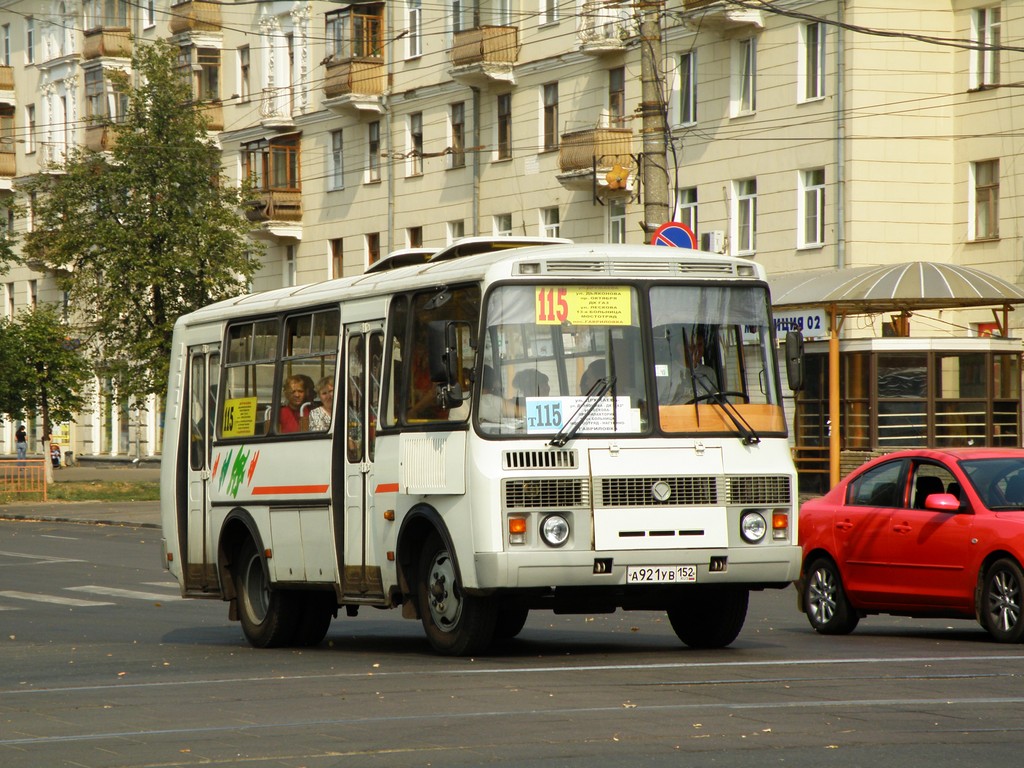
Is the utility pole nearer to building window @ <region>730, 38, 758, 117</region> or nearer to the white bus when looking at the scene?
the white bus

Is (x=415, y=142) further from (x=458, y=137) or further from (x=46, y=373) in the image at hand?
(x=46, y=373)

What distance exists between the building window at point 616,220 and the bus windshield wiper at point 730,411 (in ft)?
107

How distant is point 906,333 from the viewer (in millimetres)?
36281

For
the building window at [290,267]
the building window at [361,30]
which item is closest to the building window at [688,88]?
the building window at [361,30]

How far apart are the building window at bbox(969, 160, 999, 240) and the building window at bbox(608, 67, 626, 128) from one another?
362 inches

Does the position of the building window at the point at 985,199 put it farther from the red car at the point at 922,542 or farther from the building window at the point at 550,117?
the red car at the point at 922,542

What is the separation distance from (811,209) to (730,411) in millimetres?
27810

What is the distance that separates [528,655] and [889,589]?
130 inches

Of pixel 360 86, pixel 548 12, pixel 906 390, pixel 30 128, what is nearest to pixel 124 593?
pixel 906 390

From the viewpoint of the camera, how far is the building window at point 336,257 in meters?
56.2

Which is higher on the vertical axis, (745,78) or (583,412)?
(745,78)

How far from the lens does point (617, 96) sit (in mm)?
45062

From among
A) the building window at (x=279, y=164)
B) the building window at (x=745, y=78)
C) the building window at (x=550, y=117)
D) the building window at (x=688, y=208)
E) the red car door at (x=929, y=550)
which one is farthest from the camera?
the building window at (x=279, y=164)

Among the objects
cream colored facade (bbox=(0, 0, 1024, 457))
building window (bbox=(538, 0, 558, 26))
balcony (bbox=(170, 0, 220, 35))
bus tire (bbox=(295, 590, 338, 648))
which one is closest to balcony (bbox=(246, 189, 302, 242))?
cream colored facade (bbox=(0, 0, 1024, 457))
